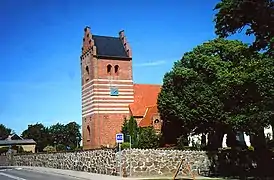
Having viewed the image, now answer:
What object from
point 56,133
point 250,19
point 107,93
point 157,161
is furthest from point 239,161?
point 56,133

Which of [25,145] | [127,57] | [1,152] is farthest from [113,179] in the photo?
[25,145]

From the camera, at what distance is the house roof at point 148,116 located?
55.0 meters

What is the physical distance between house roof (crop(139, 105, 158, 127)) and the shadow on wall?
23998mm

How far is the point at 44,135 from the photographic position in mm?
122312

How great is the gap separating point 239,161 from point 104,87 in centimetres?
3029

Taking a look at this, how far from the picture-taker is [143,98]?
61000mm

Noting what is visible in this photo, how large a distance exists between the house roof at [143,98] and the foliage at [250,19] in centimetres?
4021

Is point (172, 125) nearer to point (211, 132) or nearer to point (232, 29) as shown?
point (211, 132)

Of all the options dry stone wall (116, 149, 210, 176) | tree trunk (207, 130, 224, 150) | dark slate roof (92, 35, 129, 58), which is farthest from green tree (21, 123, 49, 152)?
dry stone wall (116, 149, 210, 176)

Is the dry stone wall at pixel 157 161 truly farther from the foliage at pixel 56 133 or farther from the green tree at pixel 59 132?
the green tree at pixel 59 132

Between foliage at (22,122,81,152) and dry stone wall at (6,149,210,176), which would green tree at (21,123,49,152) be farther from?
dry stone wall at (6,149,210,176)

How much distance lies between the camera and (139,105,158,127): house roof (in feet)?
180

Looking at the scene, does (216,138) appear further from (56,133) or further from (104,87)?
(56,133)

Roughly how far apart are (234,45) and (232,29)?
26572 millimetres
